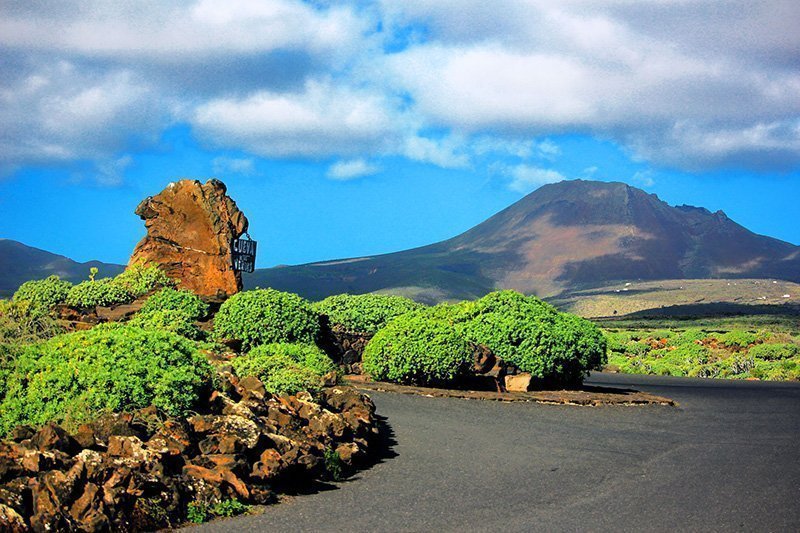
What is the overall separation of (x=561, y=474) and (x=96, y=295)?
471 inches

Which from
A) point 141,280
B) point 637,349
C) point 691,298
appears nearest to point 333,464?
point 141,280

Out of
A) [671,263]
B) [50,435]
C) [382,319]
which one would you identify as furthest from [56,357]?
[671,263]

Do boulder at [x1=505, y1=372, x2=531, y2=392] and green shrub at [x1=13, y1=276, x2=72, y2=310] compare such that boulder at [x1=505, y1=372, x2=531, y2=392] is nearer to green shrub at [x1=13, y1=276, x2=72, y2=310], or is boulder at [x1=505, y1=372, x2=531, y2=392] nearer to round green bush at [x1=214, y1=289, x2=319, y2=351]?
round green bush at [x1=214, y1=289, x2=319, y2=351]

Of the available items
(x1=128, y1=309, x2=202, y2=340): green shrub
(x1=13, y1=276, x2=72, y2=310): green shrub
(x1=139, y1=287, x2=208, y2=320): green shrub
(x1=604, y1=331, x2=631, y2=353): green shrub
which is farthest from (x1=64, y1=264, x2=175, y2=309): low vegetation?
(x1=604, y1=331, x2=631, y2=353): green shrub

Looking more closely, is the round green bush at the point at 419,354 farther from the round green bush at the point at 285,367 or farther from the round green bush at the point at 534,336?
the round green bush at the point at 285,367

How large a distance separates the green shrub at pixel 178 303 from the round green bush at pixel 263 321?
3.50ft

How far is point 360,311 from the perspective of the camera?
18.7m

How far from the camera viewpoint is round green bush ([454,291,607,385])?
16.4 metres

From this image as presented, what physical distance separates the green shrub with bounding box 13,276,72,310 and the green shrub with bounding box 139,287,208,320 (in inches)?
90.9

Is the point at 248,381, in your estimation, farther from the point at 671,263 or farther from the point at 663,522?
the point at 671,263

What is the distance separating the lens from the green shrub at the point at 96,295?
18.5 metres

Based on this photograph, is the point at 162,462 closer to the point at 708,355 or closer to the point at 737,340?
the point at 708,355

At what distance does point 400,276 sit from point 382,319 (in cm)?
11320

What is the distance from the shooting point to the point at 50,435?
745 centimetres
